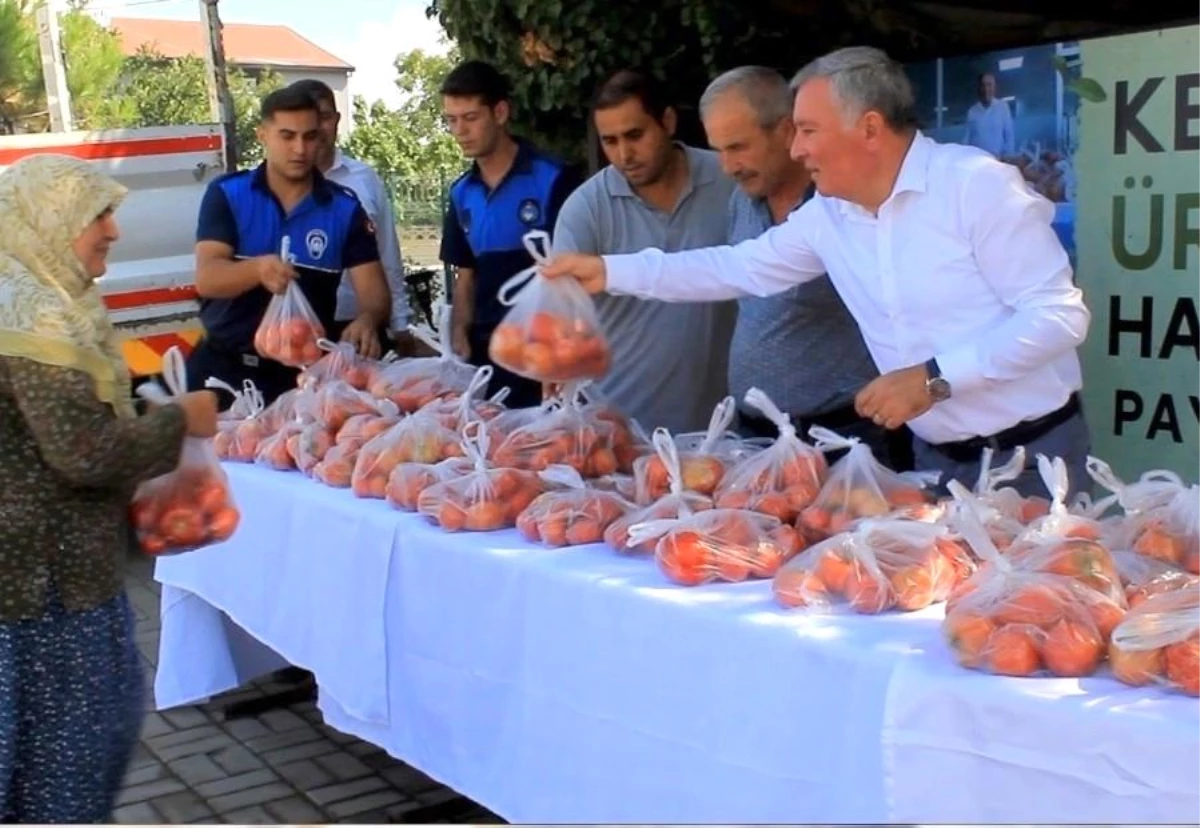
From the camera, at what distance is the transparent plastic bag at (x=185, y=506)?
256 cm

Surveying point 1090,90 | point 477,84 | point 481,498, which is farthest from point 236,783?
point 1090,90

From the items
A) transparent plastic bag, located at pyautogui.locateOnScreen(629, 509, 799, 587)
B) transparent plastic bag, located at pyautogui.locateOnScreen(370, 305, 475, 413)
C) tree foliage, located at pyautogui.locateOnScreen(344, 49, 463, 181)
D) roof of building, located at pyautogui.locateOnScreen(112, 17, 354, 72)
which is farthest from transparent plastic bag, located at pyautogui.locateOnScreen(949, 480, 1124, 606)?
roof of building, located at pyautogui.locateOnScreen(112, 17, 354, 72)

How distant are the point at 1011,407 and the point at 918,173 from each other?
0.45 metres

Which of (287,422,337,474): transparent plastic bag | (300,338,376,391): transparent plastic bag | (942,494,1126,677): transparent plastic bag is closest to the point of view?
(942,494,1126,677): transparent plastic bag

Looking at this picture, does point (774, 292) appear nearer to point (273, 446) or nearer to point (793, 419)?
point (793, 419)

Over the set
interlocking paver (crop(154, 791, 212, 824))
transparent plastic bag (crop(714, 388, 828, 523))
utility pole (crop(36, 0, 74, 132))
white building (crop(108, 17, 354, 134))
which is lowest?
interlocking paver (crop(154, 791, 212, 824))

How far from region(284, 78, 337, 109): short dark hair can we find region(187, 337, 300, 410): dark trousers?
804 millimetres

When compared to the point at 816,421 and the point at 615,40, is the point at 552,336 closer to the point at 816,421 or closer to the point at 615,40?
the point at 816,421

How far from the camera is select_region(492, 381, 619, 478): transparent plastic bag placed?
2773 mm

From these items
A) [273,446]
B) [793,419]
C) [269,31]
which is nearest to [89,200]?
[273,446]

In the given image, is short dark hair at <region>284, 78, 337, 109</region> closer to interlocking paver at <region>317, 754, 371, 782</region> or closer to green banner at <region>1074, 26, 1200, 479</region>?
interlocking paver at <region>317, 754, 371, 782</region>

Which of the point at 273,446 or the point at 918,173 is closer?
the point at 918,173

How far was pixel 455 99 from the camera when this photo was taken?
13.4 ft

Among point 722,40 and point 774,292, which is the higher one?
point 722,40
